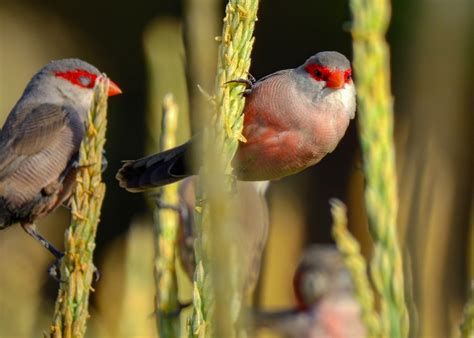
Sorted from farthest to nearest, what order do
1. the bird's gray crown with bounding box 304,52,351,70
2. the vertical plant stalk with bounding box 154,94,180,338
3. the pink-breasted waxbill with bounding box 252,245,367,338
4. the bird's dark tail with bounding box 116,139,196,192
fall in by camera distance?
1. the pink-breasted waxbill with bounding box 252,245,367,338
2. the bird's gray crown with bounding box 304,52,351,70
3. the bird's dark tail with bounding box 116,139,196,192
4. the vertical plant stalk with bounding box 154,94,180,338

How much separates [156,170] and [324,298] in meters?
2.12

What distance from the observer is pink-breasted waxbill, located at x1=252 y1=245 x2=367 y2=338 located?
11.0ft

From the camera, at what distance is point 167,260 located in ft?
3.65

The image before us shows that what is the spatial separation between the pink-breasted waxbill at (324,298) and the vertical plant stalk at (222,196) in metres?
2.42

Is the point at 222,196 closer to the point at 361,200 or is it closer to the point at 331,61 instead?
the point at 361,200

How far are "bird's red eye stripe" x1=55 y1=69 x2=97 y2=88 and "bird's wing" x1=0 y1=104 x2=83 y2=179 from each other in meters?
0.08

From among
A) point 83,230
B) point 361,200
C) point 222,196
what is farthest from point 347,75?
point 222,196

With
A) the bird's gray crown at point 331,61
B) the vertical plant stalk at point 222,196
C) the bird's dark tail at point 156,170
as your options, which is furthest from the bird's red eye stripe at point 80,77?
the vertical plant stalk at point 222,196

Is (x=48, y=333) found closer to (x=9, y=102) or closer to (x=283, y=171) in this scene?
(x=283, y=171)

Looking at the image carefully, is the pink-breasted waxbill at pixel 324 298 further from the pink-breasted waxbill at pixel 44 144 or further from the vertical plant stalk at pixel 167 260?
the vertical plant stalk at pixel 167 260

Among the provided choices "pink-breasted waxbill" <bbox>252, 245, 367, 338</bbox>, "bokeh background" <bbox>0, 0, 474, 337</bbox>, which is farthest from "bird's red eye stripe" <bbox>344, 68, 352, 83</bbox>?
"pink-breasted waxbill" <bbox>252, 245, 367, 338</bbox>

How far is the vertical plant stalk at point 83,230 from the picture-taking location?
883mm

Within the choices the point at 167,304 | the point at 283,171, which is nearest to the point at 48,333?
the point at 167,304

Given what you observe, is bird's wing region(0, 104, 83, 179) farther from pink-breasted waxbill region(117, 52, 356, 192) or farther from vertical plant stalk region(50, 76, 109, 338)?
vertical plant stalk region(50, 76, 109, 338)
